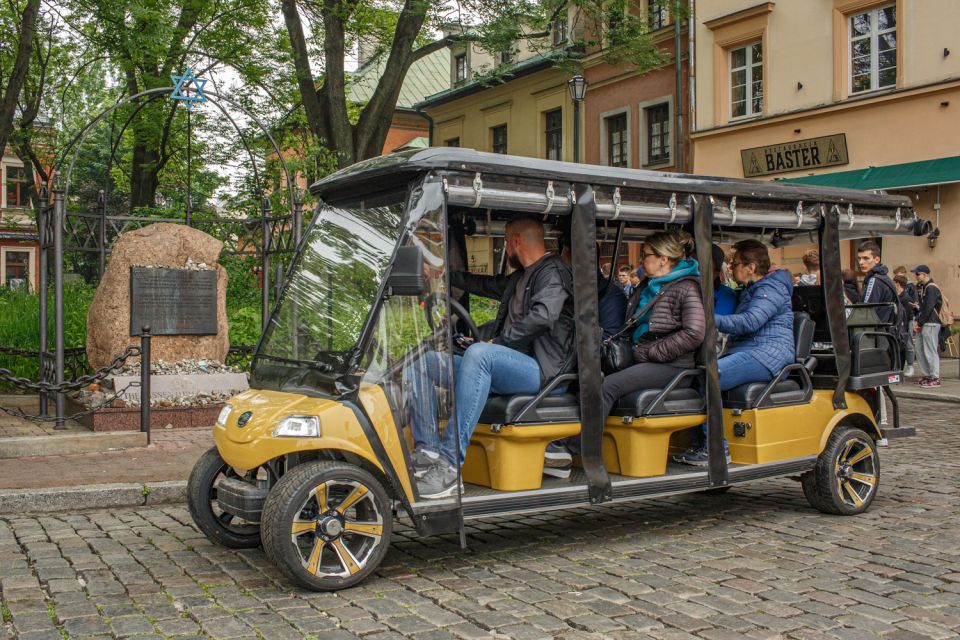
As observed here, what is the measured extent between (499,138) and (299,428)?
1280 inches

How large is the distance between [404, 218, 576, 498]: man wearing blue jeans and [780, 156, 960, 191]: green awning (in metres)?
14.8

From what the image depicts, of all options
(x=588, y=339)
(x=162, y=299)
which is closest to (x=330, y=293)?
(x=588, y=339)

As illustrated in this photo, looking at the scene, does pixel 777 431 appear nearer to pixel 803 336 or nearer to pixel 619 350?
pixel 803 336

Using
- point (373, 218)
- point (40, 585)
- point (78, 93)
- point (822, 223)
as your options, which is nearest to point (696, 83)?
point (78, 93)

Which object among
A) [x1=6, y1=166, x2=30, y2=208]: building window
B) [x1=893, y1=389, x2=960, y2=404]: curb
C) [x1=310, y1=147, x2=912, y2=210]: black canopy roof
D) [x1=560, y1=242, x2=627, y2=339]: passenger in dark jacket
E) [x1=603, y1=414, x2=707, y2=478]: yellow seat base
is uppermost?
[x1=6, y1=166, x2=30, y2=208]: building window

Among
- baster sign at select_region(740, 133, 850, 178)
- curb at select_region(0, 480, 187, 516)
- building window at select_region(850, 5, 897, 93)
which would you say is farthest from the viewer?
baster sign at select_region(740, 133, 850, 178)

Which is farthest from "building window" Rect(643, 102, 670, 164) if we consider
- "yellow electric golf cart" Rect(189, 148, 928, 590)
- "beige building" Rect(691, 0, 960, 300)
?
"yellow electric golf cart" Rect(189, 148, 928, 590)

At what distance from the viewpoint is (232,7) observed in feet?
67.6

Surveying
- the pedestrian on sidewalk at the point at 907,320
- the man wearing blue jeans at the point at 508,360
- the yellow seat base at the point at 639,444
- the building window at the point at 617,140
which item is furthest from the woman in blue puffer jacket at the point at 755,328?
the building window at the point at 617,140

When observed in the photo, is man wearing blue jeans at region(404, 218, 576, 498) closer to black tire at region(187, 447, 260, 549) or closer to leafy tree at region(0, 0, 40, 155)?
black tire at region(187, 447, 260, 549)

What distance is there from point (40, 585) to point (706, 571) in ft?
11.7

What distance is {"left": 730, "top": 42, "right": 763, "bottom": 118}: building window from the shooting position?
2523cm

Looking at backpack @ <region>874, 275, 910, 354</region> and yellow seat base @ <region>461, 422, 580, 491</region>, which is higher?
backpack @ <region>874, 275, 910, 354</region>

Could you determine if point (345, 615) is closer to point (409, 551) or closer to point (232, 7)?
point (409, 551)
